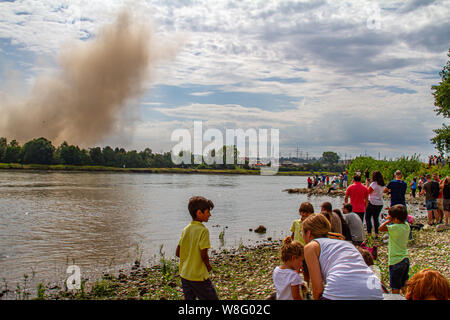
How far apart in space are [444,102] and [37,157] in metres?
153

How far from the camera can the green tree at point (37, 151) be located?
152m

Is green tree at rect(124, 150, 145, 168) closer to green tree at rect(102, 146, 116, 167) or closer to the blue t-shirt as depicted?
green tree at rect(102, 146, 116, 167)

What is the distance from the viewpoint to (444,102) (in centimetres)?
4131

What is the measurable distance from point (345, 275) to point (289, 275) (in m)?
0.94

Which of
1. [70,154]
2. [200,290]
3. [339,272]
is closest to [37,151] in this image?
[70,154]

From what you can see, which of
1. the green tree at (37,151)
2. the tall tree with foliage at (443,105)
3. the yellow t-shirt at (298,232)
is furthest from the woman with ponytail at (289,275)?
the green tree at (37,151)

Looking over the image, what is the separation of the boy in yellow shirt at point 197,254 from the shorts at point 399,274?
11.7 feet

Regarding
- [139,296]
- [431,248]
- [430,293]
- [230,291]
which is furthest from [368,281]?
[431,248]

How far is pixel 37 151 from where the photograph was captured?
152 meters

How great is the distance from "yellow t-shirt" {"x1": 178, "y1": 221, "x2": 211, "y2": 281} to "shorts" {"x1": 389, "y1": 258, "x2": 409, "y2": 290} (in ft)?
12.2

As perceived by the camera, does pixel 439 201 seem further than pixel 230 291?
Yes

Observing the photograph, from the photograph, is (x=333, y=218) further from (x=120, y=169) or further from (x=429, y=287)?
(x=120, y=169)

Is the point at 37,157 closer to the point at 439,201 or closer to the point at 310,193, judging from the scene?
the point at 310,193

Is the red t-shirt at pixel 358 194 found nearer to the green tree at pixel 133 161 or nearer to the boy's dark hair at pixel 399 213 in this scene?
the boy's dark hair at pixel 399 213
